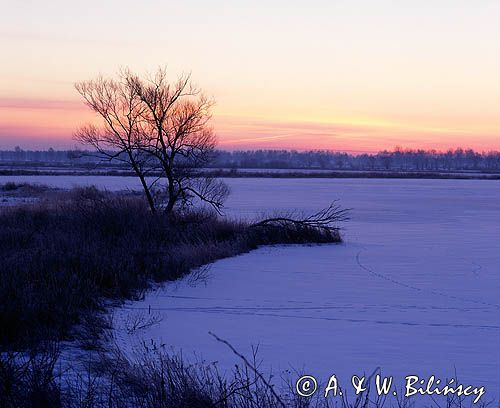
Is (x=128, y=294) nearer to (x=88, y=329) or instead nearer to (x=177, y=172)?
(x=88, y=329)

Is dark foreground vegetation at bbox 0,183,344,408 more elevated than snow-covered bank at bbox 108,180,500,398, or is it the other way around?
dark foreground vegetation at bbox 0,183,344,408

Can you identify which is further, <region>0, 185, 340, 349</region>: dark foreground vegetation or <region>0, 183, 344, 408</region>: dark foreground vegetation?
<region>0, 185, 340, 349</region>: dark foreground vegetation

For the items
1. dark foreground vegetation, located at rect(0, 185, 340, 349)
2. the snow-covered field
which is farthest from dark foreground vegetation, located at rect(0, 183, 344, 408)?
the snow-covered field

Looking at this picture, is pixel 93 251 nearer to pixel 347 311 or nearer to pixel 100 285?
pixel 100 285

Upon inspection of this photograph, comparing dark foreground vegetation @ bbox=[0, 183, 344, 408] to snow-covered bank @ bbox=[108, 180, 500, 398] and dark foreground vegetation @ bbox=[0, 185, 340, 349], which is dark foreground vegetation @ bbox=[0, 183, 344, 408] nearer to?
dark foreground vegetation @ bbox=[0, 185, 340, 349]

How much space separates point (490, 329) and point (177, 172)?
16.1 m

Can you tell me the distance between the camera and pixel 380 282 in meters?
13.1

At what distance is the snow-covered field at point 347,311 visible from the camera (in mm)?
7539

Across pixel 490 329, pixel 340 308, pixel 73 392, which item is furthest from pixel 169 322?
pixel 490 329

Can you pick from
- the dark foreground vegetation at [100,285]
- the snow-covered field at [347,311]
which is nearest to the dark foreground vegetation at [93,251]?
the dark foreground vegetation at [100,285]

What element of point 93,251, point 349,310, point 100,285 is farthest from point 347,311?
point 93,251

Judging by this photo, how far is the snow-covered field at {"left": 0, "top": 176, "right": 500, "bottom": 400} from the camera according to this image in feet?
24.7

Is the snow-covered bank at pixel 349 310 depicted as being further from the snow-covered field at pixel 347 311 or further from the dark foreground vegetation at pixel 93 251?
the dark foreground vegetation at pixel 93 251

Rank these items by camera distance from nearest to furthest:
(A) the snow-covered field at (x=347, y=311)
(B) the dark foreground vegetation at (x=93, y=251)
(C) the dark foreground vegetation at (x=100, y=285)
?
(C) the dark foreground vegetation at (x=100, y=285) → (A) the snow-covered field at (x=347, y=311) → (B) the dark foreground vegetation at (x=93, y=251)
